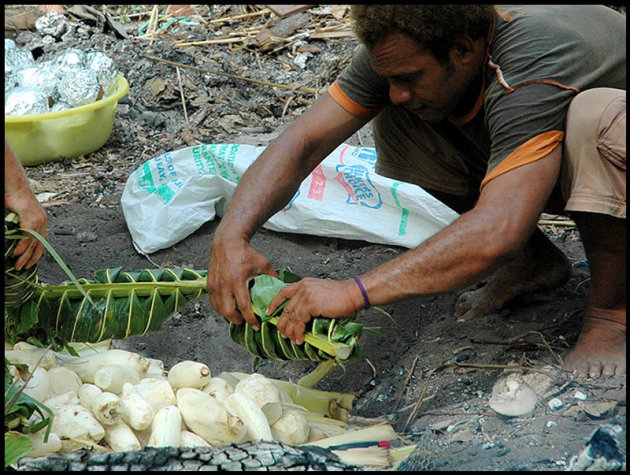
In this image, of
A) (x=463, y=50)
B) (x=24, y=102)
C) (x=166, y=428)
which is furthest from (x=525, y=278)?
(x=24, y=102)

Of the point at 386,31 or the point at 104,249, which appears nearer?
the point at 386,31

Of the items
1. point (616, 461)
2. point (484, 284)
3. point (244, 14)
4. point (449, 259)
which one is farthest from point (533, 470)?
point (244, 14)

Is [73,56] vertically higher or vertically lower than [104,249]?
Answer: higher

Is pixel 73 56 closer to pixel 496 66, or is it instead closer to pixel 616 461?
pixel 496 66

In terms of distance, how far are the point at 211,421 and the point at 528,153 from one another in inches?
48.7

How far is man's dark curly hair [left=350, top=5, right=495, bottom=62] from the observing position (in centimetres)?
214

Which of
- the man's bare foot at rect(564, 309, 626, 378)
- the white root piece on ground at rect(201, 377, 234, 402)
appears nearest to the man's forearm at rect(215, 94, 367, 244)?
the white root piece on ground at rect(201, 377, 234, 402)

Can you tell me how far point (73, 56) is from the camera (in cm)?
476

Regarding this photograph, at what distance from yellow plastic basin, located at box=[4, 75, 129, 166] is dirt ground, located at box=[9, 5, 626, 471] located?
0.09 metres

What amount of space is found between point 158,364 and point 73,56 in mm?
2945

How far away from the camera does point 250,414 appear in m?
2.19

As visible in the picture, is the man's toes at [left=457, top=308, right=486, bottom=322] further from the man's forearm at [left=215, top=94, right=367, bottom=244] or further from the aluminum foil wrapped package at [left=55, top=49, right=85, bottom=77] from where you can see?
the aluminum foil wrapped package at [left=55, top=49, right=85, bottom=77]

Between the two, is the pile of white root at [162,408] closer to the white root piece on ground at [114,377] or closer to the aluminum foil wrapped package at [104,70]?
the white root piece on ground at [114,377]

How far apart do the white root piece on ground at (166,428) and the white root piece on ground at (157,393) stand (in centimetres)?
5
